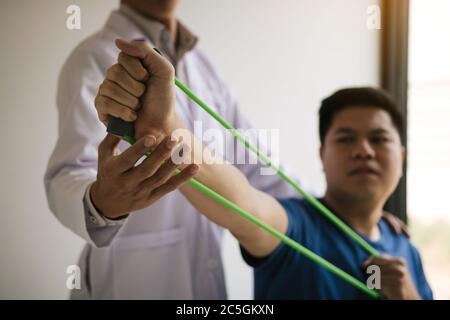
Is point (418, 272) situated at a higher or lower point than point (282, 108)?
lower

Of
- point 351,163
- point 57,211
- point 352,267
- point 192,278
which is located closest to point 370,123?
point 351,163

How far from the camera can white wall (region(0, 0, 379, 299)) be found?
0.69 m

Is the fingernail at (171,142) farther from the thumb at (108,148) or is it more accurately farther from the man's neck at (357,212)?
the man's neck at (357,212)

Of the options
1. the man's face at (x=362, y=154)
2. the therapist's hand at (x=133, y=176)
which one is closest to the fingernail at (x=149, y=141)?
the therapist's hand at (x=133, y=176)

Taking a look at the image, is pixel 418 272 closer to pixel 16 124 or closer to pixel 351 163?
pixel 351 163

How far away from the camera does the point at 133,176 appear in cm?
48

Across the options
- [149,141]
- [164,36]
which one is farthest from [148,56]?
[164,36]

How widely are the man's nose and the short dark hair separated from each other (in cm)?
7

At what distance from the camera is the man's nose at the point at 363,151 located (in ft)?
2.67

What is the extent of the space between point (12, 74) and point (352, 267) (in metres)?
0.56

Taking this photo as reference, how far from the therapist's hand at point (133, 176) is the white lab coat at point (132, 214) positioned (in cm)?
5
